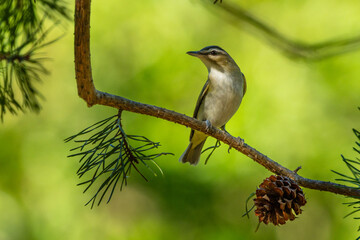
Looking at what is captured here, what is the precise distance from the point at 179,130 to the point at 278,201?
98.5 inches

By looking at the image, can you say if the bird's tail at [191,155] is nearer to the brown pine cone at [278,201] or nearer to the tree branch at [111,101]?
the tree branch at [111,101]

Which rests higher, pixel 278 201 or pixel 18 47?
pixel 18 47

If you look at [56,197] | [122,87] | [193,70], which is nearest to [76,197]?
[56,197]

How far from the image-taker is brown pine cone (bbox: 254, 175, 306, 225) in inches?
74.7

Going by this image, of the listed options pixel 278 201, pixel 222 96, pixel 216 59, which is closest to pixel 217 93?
pixel 222 96

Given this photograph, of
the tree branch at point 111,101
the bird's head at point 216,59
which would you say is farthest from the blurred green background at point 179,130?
the tree branch at point 111,101

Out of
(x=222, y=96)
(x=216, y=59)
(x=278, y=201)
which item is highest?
(x=216, y=59)

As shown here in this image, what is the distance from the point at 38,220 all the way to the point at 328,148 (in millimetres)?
2859

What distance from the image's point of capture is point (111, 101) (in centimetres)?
184

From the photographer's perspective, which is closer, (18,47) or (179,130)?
(18,47)

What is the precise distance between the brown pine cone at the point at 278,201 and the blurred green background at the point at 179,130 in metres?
2.33

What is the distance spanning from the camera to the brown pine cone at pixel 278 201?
6.23 ft

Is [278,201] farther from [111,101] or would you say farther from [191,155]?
[191,155]

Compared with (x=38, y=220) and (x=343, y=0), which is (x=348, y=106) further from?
(x=38, y=220)
